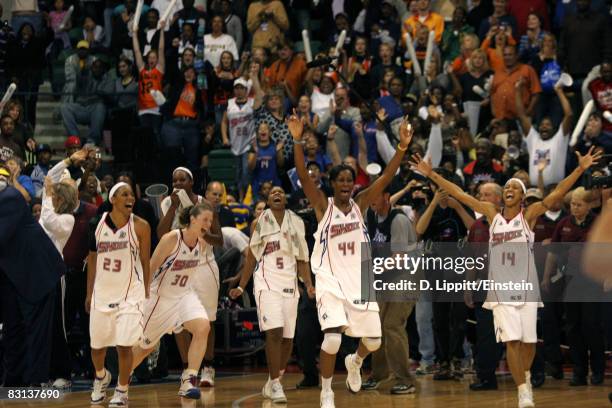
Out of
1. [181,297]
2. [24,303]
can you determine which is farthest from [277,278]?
[24,303]

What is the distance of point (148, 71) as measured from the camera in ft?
69.7

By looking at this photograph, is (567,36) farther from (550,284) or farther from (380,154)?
(550,284)

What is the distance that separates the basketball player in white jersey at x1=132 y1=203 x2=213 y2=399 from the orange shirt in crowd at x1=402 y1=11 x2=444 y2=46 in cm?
942

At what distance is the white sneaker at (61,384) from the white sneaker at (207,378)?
1.53 m

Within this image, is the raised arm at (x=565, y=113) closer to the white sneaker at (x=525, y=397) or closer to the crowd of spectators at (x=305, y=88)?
the crowd of spectators at (x=305, y=88)

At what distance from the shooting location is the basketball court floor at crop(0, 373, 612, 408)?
1224 centimetres

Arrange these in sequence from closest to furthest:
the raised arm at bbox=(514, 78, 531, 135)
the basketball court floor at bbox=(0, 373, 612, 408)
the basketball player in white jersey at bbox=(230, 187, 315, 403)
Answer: the basketball court floor at bbox=(0, 373, 612, 408)
the basketball player in white jersey at bbox=(230, 187, 315, 403)
the raised arm at bbox=(514, 78, 531, 135)

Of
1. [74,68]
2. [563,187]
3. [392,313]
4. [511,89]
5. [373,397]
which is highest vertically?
[74,68]

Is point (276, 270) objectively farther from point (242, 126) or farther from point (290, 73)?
point (290, 73)

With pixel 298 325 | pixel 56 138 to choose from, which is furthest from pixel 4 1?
pixel 298 325

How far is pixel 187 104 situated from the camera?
20.8 meters

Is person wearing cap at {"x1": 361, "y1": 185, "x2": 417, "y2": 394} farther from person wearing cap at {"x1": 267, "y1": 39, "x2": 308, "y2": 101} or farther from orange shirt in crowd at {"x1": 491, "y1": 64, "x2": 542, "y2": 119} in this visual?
person wearing cap at {"x1": 267, "y1": 39, "x2": 308, "y2": 101}

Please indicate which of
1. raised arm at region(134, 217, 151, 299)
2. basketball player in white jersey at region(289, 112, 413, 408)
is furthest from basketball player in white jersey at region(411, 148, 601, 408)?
raised arm at region(134, 217, 151, 299)

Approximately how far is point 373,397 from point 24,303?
12.5 feet
